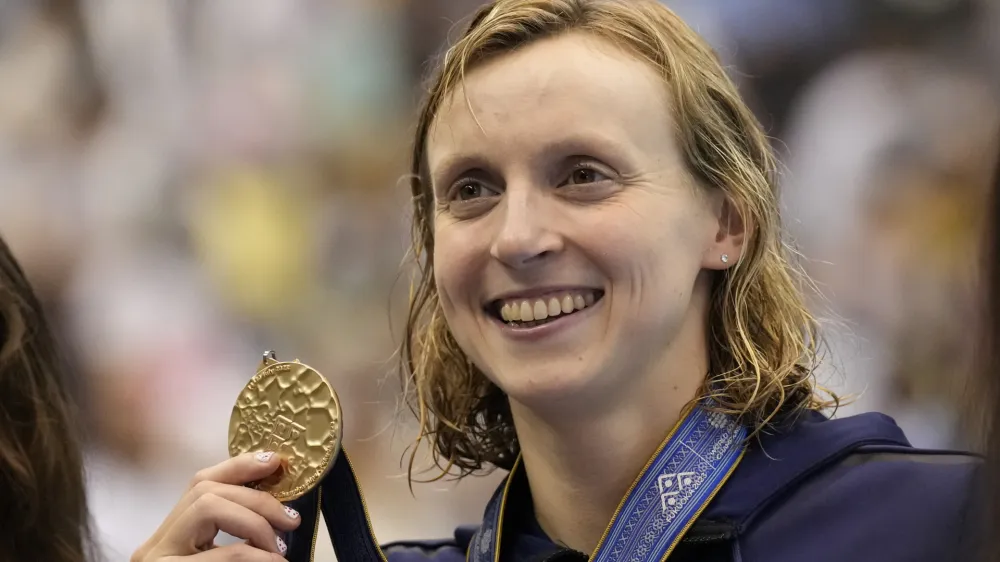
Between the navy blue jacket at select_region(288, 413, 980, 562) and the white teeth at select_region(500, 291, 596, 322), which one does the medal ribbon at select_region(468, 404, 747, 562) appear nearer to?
the navy blue jacket at select_region(288, 413, 980, 562)

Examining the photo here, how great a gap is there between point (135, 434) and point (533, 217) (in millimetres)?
1614

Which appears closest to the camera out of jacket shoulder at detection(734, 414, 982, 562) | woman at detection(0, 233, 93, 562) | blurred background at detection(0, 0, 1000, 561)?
jacket shoulder at detection(734, 414, 982, 562)

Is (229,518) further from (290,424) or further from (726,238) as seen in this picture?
(726,238)

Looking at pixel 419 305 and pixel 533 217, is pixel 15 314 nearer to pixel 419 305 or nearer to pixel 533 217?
pixel 419 305

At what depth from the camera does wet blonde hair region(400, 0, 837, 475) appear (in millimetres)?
1223

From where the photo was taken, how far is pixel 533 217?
116 centimetres

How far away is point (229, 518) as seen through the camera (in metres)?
1.11

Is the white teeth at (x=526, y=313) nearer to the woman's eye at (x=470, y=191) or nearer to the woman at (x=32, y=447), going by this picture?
the woman's eye at (x=470, y=191)

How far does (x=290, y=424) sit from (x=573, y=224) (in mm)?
411

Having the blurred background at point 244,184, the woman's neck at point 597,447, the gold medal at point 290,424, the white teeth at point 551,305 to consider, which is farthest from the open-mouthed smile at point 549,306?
the blurred background at point 244,184

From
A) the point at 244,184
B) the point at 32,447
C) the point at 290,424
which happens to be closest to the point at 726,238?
the point at 290,424

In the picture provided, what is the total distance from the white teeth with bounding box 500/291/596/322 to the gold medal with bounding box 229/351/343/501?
0.24 m

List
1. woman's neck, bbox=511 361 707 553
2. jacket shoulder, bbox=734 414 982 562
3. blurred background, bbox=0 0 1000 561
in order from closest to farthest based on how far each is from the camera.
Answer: jacket shoulder, bbox=734 414 982 562, woman's neck, bbox=511 361 707 553, blurred background, bbox=0 0 1000 561

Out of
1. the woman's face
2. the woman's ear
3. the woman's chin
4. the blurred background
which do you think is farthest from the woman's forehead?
the blurred background
